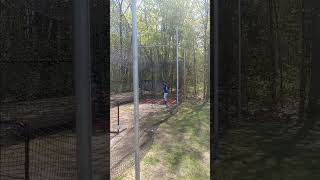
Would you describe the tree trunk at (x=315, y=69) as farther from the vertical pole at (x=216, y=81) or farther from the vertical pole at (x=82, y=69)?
the vertical pole at (x=82, y=69)

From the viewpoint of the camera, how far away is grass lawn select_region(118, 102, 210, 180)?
154 inches

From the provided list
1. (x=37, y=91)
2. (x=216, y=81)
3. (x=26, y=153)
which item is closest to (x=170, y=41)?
(x=216, y=81)

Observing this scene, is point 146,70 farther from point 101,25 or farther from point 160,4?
point 101,25

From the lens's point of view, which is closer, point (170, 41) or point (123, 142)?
point (123, 142)

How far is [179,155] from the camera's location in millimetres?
5172

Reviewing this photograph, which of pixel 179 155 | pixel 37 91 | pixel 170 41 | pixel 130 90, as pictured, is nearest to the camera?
pixel 37 91

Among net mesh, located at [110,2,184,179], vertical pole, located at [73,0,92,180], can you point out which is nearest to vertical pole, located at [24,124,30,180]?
vertical pole, located at [73,0,92,180]

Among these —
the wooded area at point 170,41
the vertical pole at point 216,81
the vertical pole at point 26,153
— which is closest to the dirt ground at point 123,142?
the vertical pole at point 216,81

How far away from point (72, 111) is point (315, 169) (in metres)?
1.27

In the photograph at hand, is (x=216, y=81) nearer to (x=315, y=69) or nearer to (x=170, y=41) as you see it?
(x=315, y=69)

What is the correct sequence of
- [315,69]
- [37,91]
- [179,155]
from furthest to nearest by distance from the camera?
[179,155]
[315,69]
[37,91]

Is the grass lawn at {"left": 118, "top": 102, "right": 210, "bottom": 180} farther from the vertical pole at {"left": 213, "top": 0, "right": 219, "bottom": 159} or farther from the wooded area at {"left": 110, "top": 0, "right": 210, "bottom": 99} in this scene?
the wooded area at {"left": 110, "top": 0, "right": 210, "bottom": 99}

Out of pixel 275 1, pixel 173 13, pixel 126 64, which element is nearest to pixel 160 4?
pixel 173 13

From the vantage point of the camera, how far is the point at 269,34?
93.7 inches
